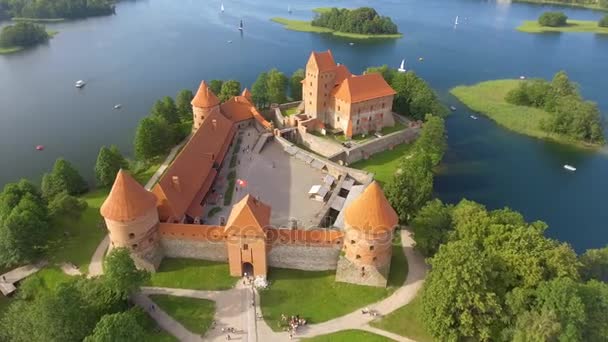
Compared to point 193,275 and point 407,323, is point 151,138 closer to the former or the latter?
point 193,275

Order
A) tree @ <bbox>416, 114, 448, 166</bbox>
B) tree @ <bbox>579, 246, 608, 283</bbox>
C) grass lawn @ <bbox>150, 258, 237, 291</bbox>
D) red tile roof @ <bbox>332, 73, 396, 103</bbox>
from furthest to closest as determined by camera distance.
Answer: red tile roof @ <bbox>332, 73, 396, 103</bbox> < tree @ <bbox>416, 114, 448, 166</bbox> < grass lawn @ <bbox>150, 258, 237, 291</bbox> < tree @ <bbox>579, 246, 608, 283</bbox>

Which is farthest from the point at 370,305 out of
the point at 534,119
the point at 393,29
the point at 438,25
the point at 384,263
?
the point at 438,25

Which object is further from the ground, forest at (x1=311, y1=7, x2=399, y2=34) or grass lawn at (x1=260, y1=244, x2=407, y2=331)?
forest at (x1=311, y1=7, x2=399, y2=34)

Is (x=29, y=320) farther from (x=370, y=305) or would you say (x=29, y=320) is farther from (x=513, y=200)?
(x=513, y=200)

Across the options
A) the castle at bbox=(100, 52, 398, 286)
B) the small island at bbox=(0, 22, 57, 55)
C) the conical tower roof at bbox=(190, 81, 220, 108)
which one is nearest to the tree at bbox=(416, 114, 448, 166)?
the castle at bbox=(100, 52, 398, 286)

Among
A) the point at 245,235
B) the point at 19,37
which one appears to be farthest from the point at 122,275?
the point at 19,37

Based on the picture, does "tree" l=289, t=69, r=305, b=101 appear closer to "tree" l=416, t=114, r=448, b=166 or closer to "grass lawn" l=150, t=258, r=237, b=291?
"tree" l=416, t=114, r=448, b=166
